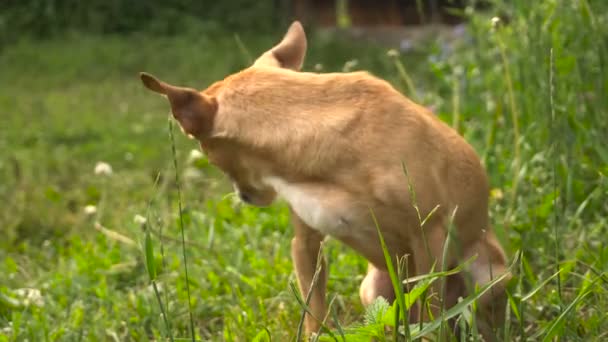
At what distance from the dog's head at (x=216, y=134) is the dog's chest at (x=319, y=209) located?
0.11 meters

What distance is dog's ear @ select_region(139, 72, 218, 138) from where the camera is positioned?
213cm

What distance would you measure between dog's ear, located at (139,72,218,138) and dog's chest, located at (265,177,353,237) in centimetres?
22

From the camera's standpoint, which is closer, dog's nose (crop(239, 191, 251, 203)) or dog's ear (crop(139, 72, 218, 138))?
dog's ear (crop(139, 72, 218, 138))

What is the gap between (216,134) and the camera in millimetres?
2252

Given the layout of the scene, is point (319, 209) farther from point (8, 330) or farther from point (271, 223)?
point (271, 223)

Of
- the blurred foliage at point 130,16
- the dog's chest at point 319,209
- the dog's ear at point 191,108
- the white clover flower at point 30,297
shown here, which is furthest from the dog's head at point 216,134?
the blurred foliage at point 130,16

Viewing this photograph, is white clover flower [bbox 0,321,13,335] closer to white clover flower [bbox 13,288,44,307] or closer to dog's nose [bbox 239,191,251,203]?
white clover flower [bbox 13,288,44,307]

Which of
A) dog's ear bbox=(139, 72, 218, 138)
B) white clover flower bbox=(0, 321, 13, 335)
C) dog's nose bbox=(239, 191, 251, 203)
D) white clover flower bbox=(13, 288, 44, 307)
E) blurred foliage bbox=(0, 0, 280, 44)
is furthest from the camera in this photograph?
blurred foliage bbox=(0, 0, 280, 44)

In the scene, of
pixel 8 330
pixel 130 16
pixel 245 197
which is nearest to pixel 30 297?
pixel 8 330

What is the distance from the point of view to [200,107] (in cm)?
220

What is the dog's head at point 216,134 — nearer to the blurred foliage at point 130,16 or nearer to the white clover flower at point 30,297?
the white clover flower at point 30,297

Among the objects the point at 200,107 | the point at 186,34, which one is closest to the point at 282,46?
the point at 200,107

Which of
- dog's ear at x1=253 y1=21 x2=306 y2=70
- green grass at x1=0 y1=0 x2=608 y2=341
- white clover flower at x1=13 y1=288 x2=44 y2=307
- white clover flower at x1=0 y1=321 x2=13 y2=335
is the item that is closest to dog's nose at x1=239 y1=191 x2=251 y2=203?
green grass at x1=0 y1=0 x2=608 y2=341

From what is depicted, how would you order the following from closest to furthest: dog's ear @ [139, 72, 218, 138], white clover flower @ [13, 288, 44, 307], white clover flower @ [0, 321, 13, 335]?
dog's ear @ [139, 72, 218, 138] → white clover flower @ [0, 321, 13, 335] → white clover flower @ [13, 288, 44, 307]
